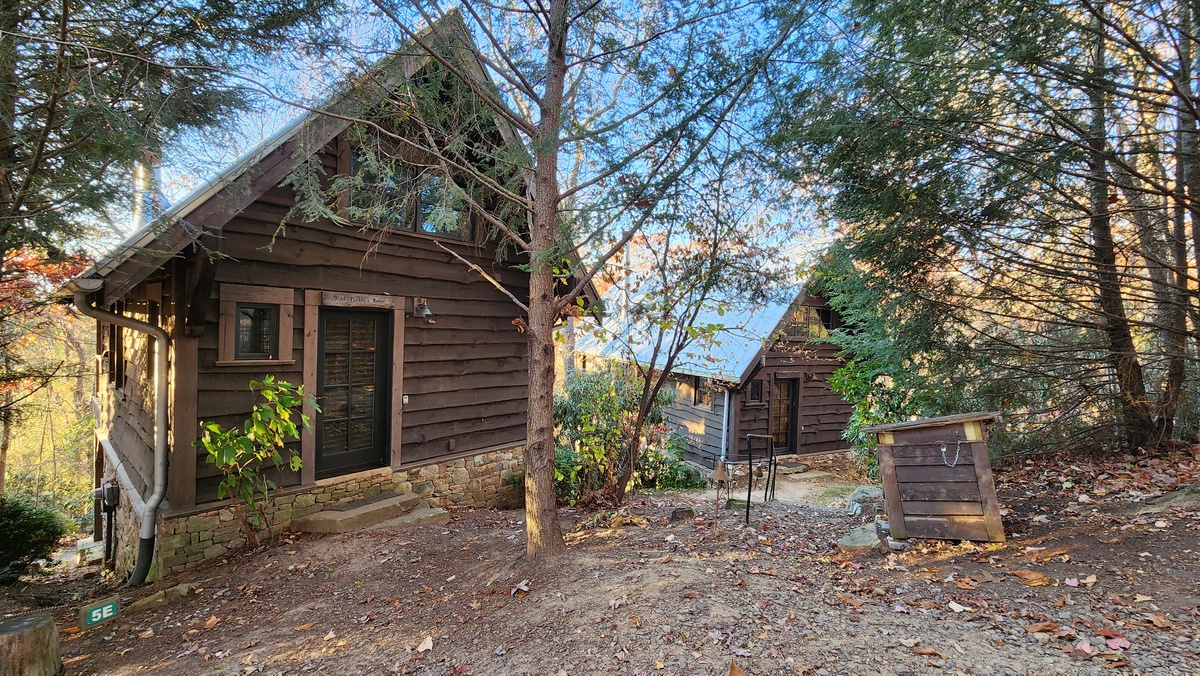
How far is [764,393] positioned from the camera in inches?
514

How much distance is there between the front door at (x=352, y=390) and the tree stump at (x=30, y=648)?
2.77 meters

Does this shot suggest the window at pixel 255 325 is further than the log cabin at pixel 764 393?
No

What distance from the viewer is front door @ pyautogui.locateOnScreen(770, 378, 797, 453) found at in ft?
44.3

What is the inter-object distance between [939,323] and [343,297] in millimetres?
6448

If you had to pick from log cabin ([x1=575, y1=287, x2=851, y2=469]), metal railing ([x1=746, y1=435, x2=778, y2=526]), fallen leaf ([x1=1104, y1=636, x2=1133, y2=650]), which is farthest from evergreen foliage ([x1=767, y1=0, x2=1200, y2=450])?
log cabin ([x1=575, y1=287, x2=851, y2=469])

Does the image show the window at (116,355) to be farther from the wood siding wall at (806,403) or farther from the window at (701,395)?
the wood siding wall at (806,403)

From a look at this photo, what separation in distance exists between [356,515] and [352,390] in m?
1.40

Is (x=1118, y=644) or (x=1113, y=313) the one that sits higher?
(x=1113, y=313)

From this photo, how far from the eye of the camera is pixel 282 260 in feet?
18.3

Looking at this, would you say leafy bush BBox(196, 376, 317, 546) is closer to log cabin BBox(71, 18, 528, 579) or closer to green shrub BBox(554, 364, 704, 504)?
log cabin BBox(71, 18, 528, 579)

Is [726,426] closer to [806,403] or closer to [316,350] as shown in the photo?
[806,403]

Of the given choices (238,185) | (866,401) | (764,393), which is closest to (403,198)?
(238,185)

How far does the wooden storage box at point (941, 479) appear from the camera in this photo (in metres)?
4.31

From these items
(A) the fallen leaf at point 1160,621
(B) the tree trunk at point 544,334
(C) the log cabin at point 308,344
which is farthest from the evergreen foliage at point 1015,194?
(C) the log cabin at point 308,344
